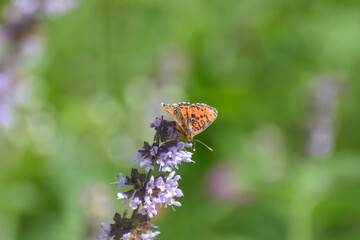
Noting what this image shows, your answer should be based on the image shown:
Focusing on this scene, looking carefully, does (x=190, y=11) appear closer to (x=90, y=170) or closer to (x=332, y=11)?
(x=332, y=11)

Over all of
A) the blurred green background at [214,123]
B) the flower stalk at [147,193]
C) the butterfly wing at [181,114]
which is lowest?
the flower stalk at [147,193]

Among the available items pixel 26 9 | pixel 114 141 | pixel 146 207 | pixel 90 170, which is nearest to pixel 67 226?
pixel 90 170

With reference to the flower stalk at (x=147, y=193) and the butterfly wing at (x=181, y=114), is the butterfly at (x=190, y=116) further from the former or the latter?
the flower stalk at (x=147, y=193)

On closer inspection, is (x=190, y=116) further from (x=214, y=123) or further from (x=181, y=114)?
(x=214, y=123)

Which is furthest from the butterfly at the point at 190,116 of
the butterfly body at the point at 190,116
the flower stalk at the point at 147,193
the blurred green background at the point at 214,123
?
the blurred green background at the point at 214,123

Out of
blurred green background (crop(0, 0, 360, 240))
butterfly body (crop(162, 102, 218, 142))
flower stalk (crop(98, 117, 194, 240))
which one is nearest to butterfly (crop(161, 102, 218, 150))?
butterfly body (crop(162, 102, 218, 142))

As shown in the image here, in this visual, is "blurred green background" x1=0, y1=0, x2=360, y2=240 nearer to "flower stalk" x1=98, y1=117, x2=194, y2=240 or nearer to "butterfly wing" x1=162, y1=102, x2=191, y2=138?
"butterfly wing" x1=162, y1=102, x2=191, y2=138

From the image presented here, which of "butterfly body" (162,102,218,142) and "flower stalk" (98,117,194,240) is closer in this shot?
"flower stalk" (98,117,194,240)
